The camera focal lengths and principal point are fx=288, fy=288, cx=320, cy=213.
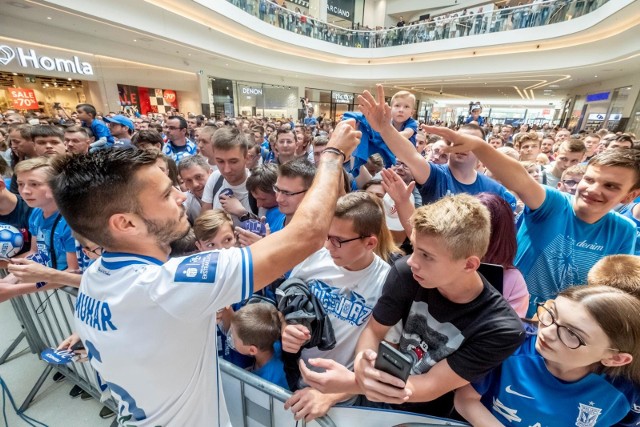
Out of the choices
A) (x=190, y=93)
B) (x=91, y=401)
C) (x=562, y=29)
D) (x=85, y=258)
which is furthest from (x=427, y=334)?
(x=190, y=93)

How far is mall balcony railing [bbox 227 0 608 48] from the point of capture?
34.7 feet

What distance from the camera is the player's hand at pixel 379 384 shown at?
34.4 inches

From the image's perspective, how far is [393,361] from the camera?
84 cm

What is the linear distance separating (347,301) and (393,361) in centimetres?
58

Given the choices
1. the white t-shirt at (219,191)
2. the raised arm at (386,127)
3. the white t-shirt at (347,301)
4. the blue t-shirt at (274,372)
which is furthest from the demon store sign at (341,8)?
the blue t-shirt at (274,372)

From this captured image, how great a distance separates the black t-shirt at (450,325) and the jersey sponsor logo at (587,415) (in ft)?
0.90

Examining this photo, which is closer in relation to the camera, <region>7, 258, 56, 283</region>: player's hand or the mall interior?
<region>7, 258, 56, 283</region>: player's hand

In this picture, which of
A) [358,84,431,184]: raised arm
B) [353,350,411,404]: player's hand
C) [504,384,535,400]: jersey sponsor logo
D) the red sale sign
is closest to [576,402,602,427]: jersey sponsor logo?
[504,384,535,400]: jersey sponsor logo

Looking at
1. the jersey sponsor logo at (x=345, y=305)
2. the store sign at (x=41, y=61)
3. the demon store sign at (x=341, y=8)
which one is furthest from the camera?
the demon store sign at (x=341, y=8)

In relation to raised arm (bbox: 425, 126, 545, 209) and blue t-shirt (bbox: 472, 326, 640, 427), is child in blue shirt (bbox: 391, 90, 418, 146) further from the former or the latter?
blue t-shirt (bbox: 472, 326, 640, 427)

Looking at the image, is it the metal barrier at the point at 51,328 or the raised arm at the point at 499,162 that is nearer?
the raised arm at the point at 499,162

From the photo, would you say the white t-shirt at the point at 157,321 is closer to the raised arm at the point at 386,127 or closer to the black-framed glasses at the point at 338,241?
the black-framed glasses at the point at 338,241

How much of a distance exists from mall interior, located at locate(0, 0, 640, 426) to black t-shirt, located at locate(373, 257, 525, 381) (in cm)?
361

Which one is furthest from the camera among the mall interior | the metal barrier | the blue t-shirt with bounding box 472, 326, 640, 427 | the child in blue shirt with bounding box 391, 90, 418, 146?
the mall interior
